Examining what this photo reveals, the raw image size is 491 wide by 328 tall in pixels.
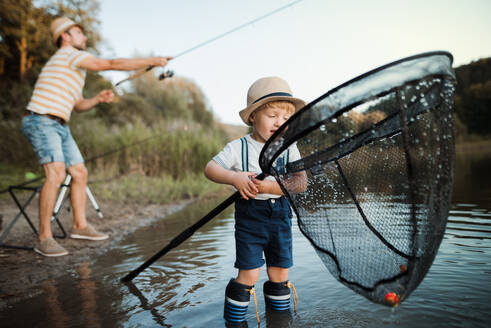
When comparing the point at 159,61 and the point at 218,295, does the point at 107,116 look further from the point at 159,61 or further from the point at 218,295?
the point at 218,295

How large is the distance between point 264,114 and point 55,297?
2.02 meters

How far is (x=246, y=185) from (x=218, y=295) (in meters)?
1.02

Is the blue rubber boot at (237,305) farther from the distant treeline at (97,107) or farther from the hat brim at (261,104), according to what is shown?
the distant treeline at (97,107)

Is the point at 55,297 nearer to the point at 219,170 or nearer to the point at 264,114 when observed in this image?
the point at 219,170

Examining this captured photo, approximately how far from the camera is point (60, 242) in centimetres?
419

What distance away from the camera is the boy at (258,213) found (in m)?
2.06

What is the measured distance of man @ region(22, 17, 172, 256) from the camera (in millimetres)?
3670

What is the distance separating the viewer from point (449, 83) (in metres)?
1.53

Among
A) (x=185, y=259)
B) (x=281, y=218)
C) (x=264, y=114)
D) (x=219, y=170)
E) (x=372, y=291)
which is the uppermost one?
(x=264, y=114)

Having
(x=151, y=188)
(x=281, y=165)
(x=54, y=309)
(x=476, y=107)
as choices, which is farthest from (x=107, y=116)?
(x=476, y=107)

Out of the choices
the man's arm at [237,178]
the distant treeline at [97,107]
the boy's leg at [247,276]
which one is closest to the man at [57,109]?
the man's arm at [237,178]

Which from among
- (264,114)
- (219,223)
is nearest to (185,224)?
(219,223)

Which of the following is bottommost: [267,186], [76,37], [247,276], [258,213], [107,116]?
[247,276]

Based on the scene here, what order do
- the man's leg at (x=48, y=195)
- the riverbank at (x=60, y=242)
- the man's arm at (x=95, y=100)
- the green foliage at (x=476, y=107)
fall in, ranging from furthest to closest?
the green foliage at (x=476, y=107) < the man's arm at (x=95, y=100) < the man's leg at (x=48, y=195) < the riverbank at (x=60, y=242)
